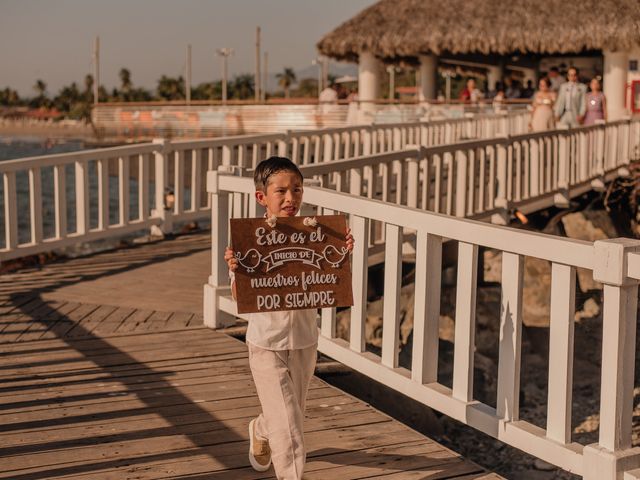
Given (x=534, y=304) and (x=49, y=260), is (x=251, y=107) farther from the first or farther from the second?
(x=49, y=260)

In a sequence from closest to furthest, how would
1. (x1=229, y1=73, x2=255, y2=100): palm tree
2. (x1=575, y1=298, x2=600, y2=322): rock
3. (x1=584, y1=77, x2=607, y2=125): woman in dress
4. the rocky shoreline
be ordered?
1. the rocky shoreline
2. (x1=575, y1=298, x2=600, y2=322): rock
3. (x1=584, y1=77, x2=607, y2=125): woman in dress
4. (x1=229, y1=73, x2=255, y2=100): palm tree

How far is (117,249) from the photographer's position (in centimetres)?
1107

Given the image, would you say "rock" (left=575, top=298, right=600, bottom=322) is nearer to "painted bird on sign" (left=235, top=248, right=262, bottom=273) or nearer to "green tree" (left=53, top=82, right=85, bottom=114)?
"painted bird on sign" (left=235, top=248, right=262, bottom=273)

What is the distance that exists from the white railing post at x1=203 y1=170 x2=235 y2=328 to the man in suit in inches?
427

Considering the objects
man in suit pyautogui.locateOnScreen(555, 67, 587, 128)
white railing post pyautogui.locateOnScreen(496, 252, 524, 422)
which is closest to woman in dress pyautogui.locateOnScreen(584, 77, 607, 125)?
man in suit pyautogui.locateOnScreen(555, 67, 587, 128)

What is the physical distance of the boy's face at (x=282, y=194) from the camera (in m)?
3.96

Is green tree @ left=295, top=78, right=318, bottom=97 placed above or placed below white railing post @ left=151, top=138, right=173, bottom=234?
above

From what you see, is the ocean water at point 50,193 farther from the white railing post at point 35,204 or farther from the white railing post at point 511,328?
the white railing post at point 511,328

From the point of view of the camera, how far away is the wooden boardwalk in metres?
4.46

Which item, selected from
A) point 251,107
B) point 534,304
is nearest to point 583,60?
point 251,107

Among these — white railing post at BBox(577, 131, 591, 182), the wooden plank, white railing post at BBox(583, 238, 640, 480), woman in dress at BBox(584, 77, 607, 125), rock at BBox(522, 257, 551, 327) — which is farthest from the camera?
woman in dress at BBox(584, 77, 607, 125)

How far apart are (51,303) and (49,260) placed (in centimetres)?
244

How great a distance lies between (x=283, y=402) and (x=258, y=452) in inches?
17.0

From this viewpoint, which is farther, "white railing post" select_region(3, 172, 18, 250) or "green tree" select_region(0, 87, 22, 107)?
"green tree" select_region(0, 87, 22, 107)
